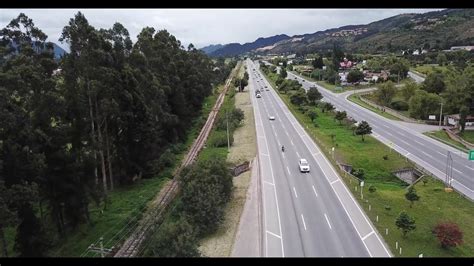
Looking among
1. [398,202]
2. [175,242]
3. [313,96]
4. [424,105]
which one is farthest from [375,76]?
[175,242]

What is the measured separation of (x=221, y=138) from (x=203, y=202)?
63.9 feet

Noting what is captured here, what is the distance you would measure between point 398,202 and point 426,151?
13107 mm

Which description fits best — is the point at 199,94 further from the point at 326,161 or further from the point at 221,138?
the point at 326,161

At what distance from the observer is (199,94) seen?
48969 mm

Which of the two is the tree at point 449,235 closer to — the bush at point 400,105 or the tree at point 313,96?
the tree at point 313,96

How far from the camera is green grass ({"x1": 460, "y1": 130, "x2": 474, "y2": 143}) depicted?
38.7 metres

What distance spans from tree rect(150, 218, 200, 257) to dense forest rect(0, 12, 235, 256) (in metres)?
4.80

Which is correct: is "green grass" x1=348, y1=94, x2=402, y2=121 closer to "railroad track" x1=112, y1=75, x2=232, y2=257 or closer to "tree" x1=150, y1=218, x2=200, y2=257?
"railroad track" x1=112, y1=75, x2=232, y2=257

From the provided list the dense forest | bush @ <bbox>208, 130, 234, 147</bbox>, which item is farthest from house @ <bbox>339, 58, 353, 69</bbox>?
the dense forest

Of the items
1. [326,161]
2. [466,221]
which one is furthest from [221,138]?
[466,221]

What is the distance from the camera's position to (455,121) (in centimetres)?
4516

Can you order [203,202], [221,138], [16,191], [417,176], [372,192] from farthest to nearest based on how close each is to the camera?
1. [221,138]
2. [417,176]
3. [372,192]
4. [203,202]
5. [16,191]

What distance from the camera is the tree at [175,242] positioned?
50.9ft
